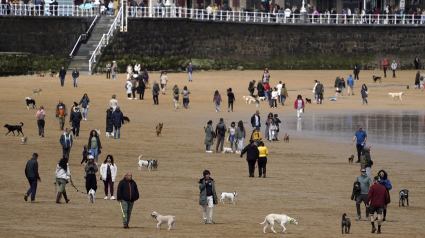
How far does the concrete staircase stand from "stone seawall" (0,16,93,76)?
560 millimetres

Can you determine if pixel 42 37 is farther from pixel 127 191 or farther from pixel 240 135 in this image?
pixel 127 191

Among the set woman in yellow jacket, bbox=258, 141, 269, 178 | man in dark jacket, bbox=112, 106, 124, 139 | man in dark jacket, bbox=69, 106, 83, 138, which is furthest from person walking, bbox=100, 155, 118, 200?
man in dark jacket, bbox=112, 106, 124, 139

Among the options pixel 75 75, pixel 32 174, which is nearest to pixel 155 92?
pixel 75 75

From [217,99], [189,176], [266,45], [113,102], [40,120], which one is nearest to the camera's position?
[189,176]

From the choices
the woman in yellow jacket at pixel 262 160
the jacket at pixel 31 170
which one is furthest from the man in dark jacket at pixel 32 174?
the woman in yellow jacket at pixel 262 160

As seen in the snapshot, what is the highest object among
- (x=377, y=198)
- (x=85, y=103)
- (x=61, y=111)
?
(x=85, y=103)

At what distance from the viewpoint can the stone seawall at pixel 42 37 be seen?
55.2 meters

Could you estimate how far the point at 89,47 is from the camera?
182 ft

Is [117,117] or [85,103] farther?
[85,103]

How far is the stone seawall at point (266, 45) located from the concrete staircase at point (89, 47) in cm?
146

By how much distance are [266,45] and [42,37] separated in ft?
51.3

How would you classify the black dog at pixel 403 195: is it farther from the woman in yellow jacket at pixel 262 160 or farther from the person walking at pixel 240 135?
the person walking at pixel 240 135

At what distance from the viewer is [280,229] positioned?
18859 millimetres

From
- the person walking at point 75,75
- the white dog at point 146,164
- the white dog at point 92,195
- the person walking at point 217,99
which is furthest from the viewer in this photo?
the person walking at point 75,75
